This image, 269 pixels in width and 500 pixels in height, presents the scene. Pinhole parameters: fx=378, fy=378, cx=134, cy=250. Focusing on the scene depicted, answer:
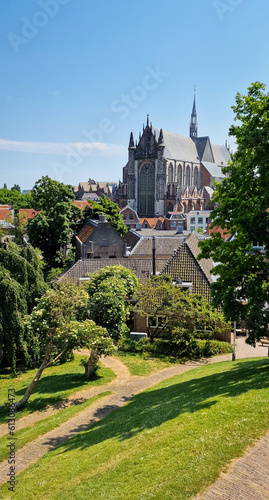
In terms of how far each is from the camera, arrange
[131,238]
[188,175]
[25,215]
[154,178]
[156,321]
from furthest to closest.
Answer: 1. [188,175]
2. [154,178]
3. [25,215]
4. [131,238]
5. [156,321]

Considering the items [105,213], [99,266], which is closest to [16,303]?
[99,266]

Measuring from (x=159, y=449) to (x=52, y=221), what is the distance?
1519 inches

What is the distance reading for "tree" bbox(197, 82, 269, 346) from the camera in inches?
571

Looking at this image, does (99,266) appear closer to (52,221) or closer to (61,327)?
(52,221)

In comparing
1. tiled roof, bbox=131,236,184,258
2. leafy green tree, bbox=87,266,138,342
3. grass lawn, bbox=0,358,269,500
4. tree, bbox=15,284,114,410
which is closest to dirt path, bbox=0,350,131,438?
tree, bbox=15,284,114,410

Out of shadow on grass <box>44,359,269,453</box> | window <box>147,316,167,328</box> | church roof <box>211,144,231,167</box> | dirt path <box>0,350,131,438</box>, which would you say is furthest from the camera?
church roof <box>211,144,231,167</box>

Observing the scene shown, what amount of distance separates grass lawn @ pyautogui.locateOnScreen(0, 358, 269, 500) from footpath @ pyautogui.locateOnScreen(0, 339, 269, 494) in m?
0.62

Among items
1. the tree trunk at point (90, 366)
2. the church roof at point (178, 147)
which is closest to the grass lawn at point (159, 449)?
the tree trunk at point (90, 366)

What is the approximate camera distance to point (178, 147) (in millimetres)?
114812

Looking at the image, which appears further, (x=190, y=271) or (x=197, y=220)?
(x=197, y=220)

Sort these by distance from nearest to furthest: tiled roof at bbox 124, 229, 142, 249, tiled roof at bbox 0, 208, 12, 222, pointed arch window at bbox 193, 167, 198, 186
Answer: tiled roof at bbox 124, 229, 142, 249 < tiled roof at bbox 0, 208, 12, 222 < pointed arch window at bbox 193, 167, 198, 186

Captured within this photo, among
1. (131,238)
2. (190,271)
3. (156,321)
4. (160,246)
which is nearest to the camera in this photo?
(156,321)

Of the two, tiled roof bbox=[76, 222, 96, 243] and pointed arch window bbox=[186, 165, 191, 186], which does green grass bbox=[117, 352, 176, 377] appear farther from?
pointed arch window bbox=[186, 165, 191, 186]

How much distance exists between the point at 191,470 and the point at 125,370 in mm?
13271
